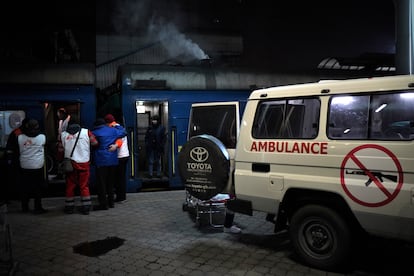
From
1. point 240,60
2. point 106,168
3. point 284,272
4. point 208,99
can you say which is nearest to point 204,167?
point 284,272

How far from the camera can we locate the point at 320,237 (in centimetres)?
436

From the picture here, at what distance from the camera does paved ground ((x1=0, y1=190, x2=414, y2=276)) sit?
450cm

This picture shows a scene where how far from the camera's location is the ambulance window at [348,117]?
4.04 m

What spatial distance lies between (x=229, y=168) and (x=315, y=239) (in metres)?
1.45

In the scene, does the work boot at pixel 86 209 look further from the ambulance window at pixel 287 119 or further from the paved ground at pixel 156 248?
the ambulance window at pixel 287 119

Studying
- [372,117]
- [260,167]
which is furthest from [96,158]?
[372,117]

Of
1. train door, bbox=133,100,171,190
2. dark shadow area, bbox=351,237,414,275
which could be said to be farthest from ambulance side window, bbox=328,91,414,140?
train door, bbox=133,100,171,190

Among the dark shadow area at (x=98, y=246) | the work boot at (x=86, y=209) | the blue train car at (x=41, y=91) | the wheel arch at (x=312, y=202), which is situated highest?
the blue train car at (x=41, y=91)

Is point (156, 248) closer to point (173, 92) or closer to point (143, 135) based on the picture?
point (173, 92)

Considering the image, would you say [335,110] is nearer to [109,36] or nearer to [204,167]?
[204,167]

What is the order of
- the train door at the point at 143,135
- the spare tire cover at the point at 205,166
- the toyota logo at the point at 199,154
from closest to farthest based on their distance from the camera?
the spare tire cover at the point at 205,166
the toyota logo at the point at 199,154
the train door at the point at 143,135

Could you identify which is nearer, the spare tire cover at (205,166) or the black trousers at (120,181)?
the spare tire cover at (205,166)

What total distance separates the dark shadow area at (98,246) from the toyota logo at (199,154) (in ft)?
5.56

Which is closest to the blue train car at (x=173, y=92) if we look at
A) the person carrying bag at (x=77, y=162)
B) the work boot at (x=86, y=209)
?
the person carrying bag at (x=77, y=162)
